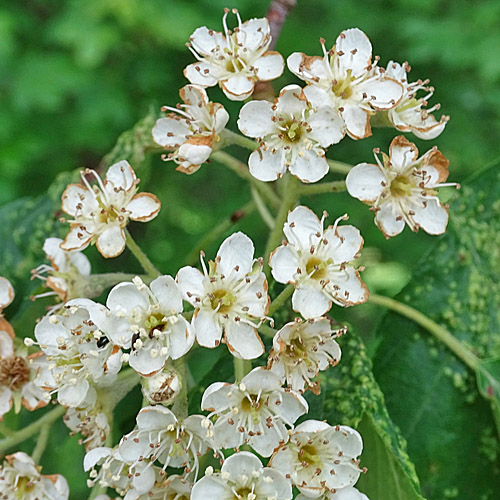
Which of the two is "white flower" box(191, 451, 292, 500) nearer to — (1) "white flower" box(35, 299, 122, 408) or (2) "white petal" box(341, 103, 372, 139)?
(1) "white flower" box(35, 299, 122, 408)

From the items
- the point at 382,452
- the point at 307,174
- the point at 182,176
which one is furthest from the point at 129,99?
the point at 382,452

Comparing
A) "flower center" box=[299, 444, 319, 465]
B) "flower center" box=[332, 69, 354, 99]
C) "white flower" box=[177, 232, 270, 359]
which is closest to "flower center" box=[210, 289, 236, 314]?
"white flower" box=[177, 232, 270, 359]

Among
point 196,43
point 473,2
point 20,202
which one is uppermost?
point 473,2

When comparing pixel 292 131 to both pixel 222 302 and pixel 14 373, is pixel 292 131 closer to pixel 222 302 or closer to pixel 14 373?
pixel 222 302

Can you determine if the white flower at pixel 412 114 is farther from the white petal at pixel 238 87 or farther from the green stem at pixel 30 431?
the green stem at pixel 30 431

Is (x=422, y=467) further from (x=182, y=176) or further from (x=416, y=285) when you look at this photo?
(x=182, y=176)

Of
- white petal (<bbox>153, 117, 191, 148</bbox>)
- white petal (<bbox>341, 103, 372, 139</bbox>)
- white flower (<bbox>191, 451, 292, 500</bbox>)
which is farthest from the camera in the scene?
white petal (<bbox>153, 117, 191, 148</bbox>)
